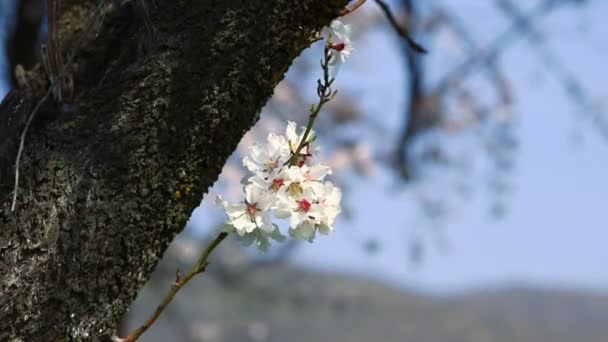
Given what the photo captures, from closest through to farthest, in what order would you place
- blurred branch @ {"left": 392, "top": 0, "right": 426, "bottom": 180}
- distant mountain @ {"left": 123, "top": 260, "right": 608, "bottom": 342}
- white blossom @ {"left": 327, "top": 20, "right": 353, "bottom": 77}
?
1. white blossom @ {"left": 327, "top": 20, "right": 353, "bottom": 77}
2. blurred branch @ {"left": 392, "top": 0, "right": 426, "bottom": 180}
3. distant mountain @ {"left": 123, "top": 260, "right": 608, "bottom": 342}

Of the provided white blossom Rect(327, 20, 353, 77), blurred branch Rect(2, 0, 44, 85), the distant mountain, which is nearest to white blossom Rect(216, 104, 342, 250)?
white blossom Rect(327, 20, 353, 77)

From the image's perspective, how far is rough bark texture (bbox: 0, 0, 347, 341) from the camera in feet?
3.59

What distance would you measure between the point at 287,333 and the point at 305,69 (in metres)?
39.4

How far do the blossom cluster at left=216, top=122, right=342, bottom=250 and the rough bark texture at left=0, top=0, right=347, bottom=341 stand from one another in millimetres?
57

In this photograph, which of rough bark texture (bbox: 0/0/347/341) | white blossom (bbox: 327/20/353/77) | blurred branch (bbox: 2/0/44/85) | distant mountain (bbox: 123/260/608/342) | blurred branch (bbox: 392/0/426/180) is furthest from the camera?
distant mountain (bbox: 123/260/608/342)

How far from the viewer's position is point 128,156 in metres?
1.14

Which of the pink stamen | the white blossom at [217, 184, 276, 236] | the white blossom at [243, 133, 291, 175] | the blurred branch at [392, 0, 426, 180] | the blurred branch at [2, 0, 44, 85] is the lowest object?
the white blossom at [217, 184, 276, 236]

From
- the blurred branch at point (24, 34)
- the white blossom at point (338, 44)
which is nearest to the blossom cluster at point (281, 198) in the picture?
the white blossom at point (338, 44)

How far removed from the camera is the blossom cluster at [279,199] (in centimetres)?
117

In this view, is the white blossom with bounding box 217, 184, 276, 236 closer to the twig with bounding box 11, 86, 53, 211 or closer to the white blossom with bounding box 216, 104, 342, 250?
the white blossom with bounding box 216, 104, 342, 250

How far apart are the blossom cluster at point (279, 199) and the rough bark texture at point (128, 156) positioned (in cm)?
6

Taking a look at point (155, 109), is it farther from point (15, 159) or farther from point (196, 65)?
point (15, 159)

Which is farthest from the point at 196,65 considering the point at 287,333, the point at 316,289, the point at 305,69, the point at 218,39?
the point at 287,333

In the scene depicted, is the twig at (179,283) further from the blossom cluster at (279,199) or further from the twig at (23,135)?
the twig at (23,135)
